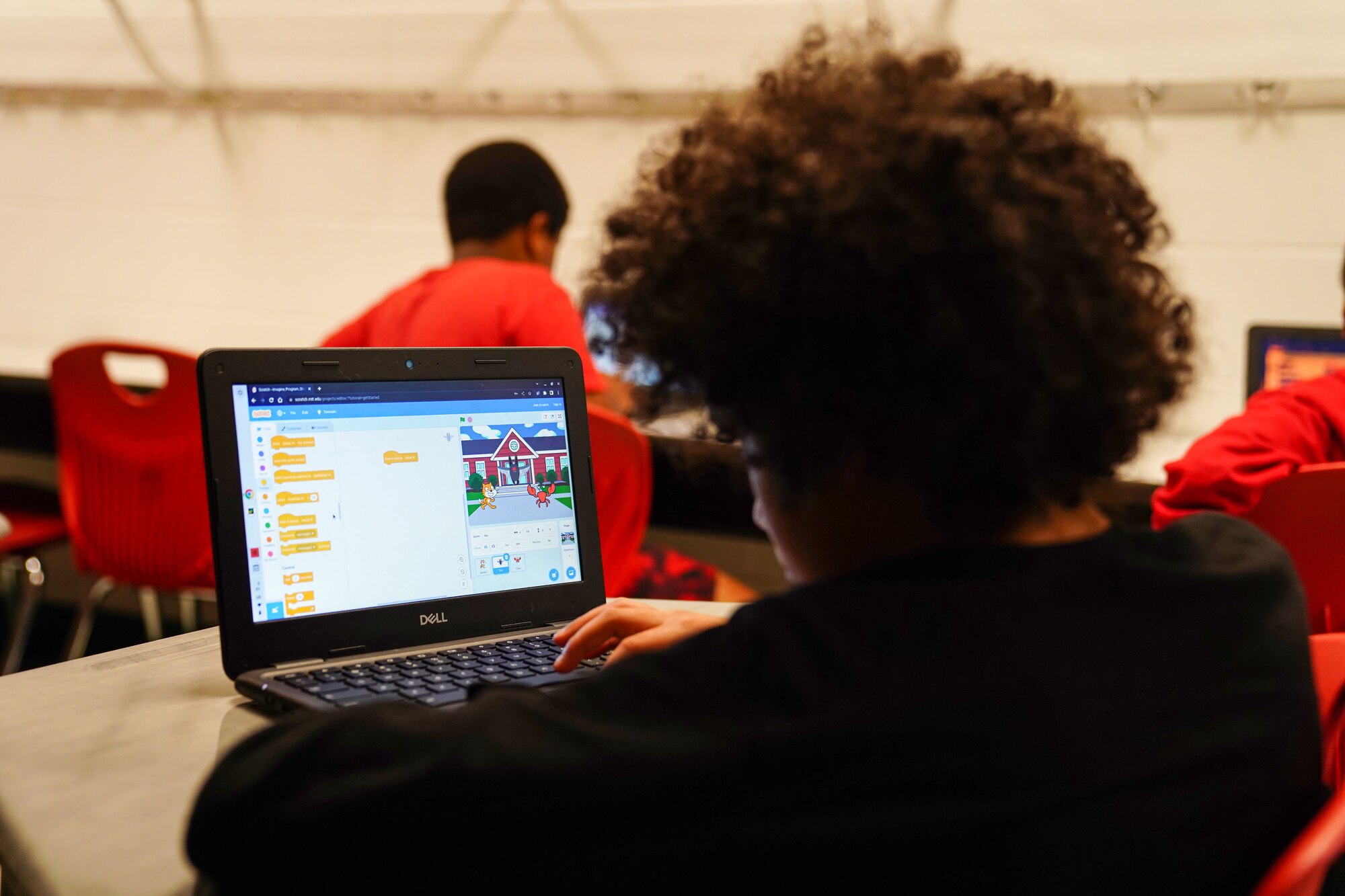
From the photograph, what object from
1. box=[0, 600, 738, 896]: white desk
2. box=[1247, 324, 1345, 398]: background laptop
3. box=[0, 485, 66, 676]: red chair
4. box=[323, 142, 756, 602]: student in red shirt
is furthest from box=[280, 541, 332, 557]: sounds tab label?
box=[1247, 324, 1345, 398]: background laptop

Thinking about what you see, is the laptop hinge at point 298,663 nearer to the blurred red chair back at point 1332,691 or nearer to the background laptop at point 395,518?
the background laptop at point 395,518

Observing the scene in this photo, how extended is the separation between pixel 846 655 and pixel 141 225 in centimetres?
374

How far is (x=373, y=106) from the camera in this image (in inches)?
128

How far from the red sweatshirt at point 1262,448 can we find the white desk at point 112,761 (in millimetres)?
1184

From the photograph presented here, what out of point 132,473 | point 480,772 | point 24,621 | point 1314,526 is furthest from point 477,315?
point 480,772

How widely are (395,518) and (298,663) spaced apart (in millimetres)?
128

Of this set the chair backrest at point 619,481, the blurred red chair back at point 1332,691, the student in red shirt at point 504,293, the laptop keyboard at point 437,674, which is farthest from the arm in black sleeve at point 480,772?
the student in red shirt at point 504,293

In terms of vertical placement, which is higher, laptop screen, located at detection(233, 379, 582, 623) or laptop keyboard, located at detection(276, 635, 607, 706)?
laptop screen, located at detection(233, 379, 582, 623)

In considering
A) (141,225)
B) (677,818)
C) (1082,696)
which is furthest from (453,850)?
(141,225)

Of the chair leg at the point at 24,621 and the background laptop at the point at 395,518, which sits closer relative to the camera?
the background laptop at the point at 395,518

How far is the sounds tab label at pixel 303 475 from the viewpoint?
31.0 inches

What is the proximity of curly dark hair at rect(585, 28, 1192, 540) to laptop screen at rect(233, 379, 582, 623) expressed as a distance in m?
0.37

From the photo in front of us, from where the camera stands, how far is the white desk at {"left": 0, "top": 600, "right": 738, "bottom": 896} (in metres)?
0.55

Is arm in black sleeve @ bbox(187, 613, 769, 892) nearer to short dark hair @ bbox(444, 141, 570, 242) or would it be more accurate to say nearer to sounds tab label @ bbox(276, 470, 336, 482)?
sounds tab label @ bbox(276, 470, 336, 482)
